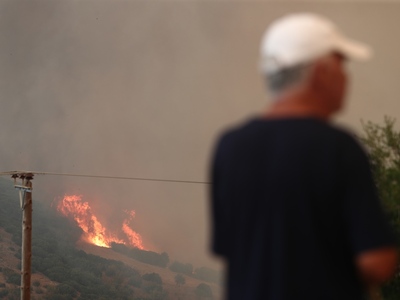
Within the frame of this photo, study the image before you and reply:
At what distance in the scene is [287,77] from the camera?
2.12m

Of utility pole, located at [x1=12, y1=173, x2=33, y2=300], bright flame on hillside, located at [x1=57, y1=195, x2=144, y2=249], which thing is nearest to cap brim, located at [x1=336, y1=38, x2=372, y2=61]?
utility pole, located at [x1=12, y1=173, x2=33, y2=300]

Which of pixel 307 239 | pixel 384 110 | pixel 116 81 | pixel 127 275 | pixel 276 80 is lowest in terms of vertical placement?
pixel 127 275

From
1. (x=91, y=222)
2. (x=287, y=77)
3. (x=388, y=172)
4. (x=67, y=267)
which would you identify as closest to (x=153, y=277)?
(x=91, y=222)

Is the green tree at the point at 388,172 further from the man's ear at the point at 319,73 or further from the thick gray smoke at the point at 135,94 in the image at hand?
the thick gray smoke at the point at 135,94

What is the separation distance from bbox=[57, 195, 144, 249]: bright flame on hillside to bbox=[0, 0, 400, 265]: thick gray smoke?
508 mm

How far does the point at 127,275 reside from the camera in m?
41.8

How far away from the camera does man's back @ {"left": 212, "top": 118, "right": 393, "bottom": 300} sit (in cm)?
202

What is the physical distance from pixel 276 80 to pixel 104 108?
34.6m

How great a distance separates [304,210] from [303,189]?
5 centimetres

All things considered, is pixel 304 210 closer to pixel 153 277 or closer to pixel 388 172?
pixel 388 172

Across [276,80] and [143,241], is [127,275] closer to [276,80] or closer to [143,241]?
[143,241]

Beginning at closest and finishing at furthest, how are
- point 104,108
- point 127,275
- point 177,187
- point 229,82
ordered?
1. point 229,82
2. point 177,187
3. point 104,108
4. point 127,275

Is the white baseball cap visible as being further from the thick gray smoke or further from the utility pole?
the thick gray smoke

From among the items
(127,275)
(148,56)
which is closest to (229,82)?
(148,56)
